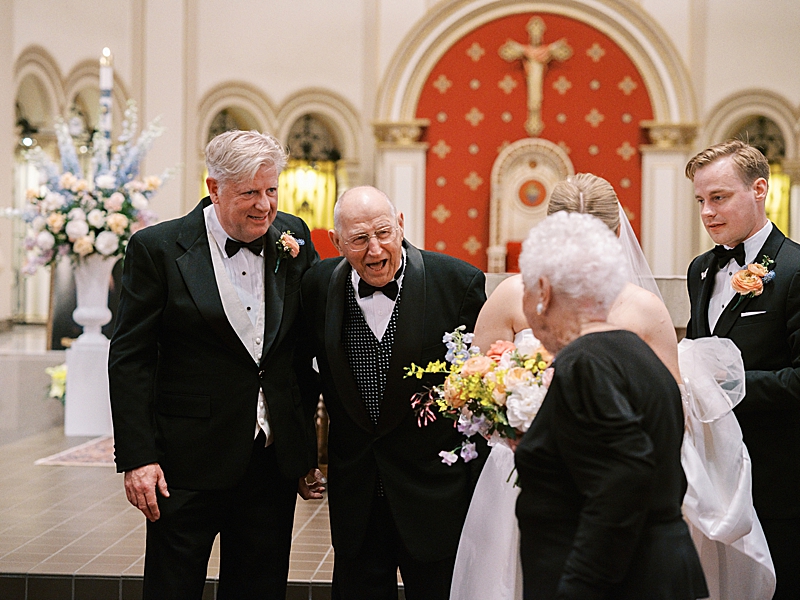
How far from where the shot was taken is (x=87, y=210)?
6.46 m

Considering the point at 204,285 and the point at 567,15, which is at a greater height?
the point at 567,15

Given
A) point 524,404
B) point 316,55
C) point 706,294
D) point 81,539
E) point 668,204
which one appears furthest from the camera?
point 316,55

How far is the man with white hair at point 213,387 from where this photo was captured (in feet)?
8.16

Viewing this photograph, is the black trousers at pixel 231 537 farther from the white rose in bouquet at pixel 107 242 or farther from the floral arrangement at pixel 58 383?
the floral arrangement at pixel 58 383

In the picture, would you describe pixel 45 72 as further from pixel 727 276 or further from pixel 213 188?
pixel 727 276

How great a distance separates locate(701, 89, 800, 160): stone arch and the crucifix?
209cm

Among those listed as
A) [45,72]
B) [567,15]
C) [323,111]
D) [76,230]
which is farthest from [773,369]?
[45,72]

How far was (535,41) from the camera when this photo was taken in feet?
38.8

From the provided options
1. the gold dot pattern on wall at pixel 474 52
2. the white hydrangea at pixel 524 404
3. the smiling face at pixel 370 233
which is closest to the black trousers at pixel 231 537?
the smiling face at pixel 370 233

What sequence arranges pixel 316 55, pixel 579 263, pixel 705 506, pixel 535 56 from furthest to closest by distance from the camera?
1. pixel 316 55
2. pixel 535 56
3. pixel 705 506
4. pixel 579 263

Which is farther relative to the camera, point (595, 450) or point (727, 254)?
point (727, 254)

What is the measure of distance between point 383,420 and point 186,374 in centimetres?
58

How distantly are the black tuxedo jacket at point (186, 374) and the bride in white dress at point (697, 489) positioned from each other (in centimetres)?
56

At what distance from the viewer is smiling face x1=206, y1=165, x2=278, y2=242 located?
248 centimetres
